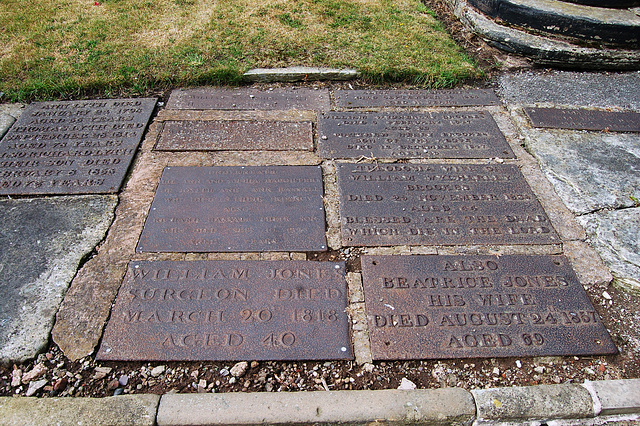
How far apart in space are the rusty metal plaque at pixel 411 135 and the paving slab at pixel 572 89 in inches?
24.7

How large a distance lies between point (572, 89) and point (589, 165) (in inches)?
52.1

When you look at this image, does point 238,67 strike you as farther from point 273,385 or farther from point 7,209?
point 273,385

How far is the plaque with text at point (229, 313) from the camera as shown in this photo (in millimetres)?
2084

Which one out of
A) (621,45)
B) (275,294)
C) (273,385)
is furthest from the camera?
(621,45)

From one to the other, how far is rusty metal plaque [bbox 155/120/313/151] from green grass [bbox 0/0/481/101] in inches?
30.4

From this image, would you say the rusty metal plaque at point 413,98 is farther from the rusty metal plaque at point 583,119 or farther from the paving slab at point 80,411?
the paving slab at point 80,411

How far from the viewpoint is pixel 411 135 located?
357 centimetres

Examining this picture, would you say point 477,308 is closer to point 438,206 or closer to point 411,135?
point 438,206

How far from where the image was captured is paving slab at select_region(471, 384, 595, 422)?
6.24ft

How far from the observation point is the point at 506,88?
4.27 metres

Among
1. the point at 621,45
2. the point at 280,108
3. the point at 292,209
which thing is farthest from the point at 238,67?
the point at 621,45

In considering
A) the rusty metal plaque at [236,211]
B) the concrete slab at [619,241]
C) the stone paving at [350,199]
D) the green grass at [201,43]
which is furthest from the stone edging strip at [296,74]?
the concrete slab at [619,241]

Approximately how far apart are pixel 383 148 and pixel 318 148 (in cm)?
50

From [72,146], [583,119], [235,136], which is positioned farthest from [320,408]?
[583,119]
